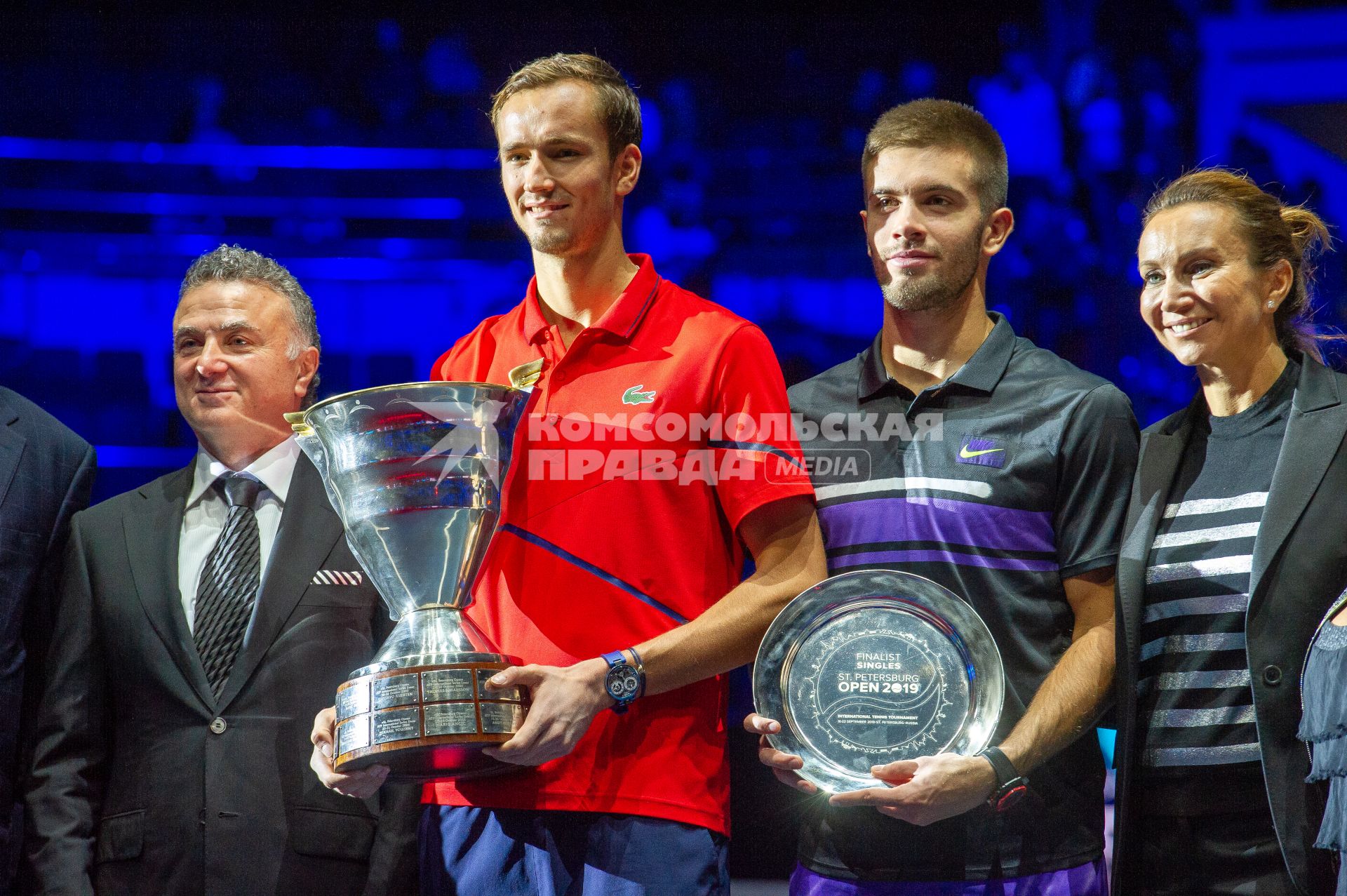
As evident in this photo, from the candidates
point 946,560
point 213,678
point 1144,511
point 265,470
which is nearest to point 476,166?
point 265,470

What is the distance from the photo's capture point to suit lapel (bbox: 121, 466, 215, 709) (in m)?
2.38

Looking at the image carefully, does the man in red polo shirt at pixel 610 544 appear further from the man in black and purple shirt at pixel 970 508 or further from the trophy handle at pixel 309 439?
the trophy handle at pixel 309 439

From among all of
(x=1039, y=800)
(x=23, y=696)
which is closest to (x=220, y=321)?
(x=23, y=696)

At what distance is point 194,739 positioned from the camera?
7.69 ft

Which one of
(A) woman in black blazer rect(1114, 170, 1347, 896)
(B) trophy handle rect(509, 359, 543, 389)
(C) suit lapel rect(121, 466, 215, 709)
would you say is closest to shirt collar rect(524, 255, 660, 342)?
(B) trophy handle rect(509, 359, 543, 389)

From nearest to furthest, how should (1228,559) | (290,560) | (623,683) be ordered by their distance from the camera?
(623,683), (1228,559), (290,560)

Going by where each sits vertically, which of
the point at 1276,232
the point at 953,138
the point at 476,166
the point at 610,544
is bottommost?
the point at 610,544

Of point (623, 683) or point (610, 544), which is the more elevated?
point (610, 544)

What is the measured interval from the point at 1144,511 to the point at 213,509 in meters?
1.67

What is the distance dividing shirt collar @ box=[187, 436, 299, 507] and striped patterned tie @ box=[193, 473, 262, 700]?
0.09 feet

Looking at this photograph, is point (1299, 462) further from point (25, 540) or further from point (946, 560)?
point (25, 540)

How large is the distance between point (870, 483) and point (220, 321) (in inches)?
51.1

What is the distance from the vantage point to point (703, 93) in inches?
163

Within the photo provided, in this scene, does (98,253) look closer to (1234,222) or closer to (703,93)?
(703,93)
